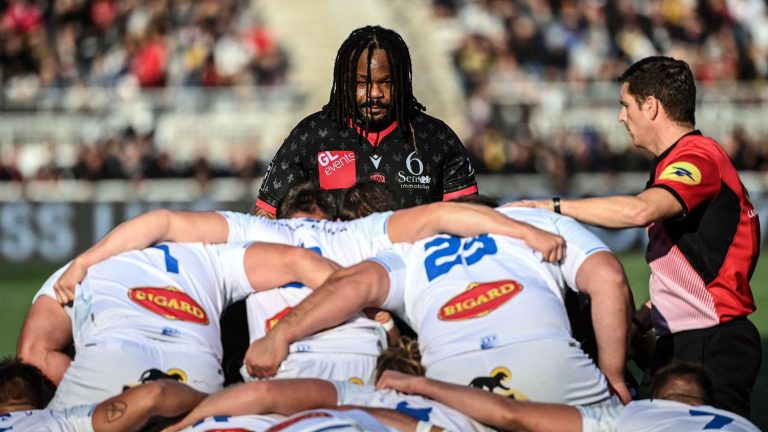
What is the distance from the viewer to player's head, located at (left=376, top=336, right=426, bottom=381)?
528 centimetres

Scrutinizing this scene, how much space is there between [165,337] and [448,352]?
1.15 meters

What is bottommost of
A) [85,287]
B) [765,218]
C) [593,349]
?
[765,218]

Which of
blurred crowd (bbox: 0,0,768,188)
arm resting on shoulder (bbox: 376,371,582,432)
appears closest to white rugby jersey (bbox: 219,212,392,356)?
Answer: arm resting on shoulder (bbox: 376,371,582,432)

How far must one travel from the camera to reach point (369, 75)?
22.5 ft

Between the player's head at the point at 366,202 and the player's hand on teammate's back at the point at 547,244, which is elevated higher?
the player's head at the point at 366,202

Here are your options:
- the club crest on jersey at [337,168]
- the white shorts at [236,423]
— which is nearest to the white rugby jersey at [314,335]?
the white shorts at [236,423]

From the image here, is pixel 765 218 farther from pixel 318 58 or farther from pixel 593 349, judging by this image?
pixel 593 349

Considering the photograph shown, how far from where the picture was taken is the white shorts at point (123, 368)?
514 cm

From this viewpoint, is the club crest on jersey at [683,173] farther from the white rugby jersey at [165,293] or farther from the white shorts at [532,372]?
the white rugby jersey at [165,293]

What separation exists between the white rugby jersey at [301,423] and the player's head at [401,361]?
58 cm

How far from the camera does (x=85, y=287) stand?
554 cm

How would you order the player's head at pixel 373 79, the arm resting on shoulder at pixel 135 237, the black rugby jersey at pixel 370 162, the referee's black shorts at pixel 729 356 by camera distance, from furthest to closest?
the black rugby jersey at pixel 370 162, the player's head at pixel 373 79, the referee's black shorts at pixel 729 356, the arm resting on shoulder at pixel 135 237

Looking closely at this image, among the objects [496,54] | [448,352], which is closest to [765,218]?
[496,54]

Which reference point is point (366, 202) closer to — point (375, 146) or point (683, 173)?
point (375, 146)
